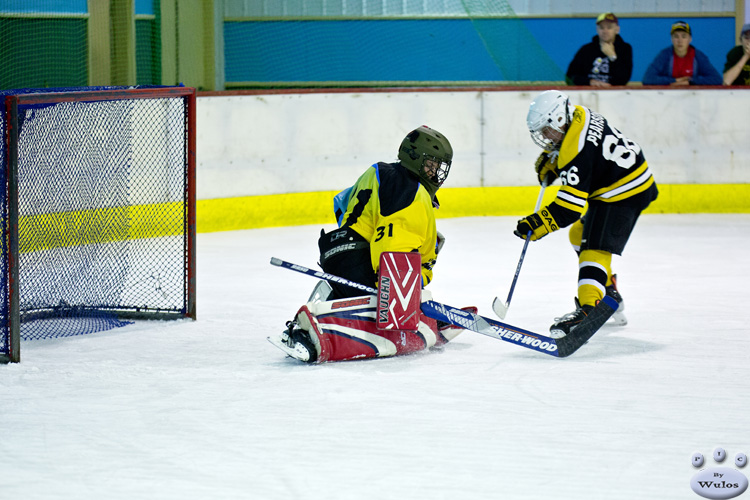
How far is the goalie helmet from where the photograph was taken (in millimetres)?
3789

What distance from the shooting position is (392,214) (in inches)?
146

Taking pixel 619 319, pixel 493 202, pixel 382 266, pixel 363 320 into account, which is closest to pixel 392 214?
pixel 382 266

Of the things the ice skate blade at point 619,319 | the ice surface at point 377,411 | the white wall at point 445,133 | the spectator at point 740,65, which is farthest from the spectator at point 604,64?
the ice skate blade at point 619,319

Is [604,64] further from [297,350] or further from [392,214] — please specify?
[297,350]

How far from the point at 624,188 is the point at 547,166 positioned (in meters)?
0.34

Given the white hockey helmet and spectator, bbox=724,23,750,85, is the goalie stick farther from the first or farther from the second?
spectator, bbox=724,23,750,85

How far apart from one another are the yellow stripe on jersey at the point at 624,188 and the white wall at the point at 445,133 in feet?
10.2

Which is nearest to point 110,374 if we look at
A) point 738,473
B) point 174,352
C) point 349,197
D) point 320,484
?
point 174,352

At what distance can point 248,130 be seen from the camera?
6.89 m

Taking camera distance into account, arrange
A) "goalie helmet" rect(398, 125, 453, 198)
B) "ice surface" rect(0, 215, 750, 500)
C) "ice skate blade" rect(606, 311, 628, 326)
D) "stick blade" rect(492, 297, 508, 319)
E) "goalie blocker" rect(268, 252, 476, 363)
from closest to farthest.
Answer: "ice surface" rect(0, 215, 750, 500) → "goalie blocker" rect(268, 252, 476, 363) → "goalie helmet" rect(398, 125, 453, 198) → "stick blade" rect(492, 297, 508, 319) → "ice skate blade" rect(606, 311, 628, 326)

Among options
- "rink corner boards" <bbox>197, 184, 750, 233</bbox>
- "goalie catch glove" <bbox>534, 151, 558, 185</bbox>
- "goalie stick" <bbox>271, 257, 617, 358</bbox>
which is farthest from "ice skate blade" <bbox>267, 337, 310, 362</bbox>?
"rink corner boards" <bbox>197, 184, 750, 233</bbox>

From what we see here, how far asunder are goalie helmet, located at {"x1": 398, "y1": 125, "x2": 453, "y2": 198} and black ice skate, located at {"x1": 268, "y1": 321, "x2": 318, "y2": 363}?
660mm

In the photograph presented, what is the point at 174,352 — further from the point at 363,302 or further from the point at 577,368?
the point at 577,368

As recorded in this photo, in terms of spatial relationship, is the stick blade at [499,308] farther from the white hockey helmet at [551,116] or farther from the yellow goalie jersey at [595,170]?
the white hockey helmet at [551,116]
